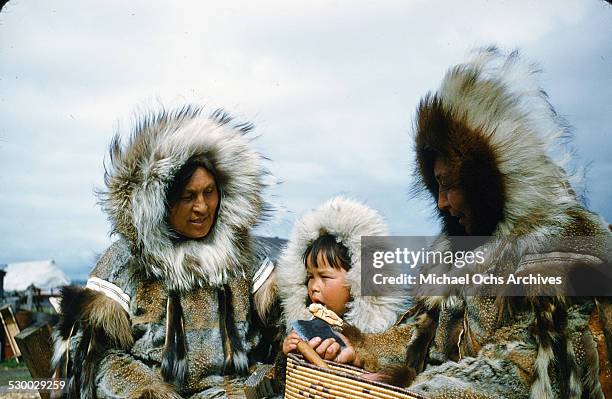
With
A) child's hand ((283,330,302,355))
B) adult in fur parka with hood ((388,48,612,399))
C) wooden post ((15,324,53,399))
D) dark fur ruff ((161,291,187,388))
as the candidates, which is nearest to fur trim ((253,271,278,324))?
child's hand ((283,330,302,355))

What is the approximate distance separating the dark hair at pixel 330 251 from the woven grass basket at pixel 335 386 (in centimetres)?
36

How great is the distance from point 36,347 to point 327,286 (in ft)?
3.80

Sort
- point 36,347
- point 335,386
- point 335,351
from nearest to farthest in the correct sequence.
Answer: point 335,386
point 335,351
point 36,347

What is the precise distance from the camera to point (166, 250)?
101 inches

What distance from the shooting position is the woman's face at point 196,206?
2590mm

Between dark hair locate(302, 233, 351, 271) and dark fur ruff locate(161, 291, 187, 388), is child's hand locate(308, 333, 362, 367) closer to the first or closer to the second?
dark hair locate(302, 233, 351, 271)

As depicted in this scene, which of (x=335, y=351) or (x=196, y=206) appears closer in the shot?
(x=335, y=351)

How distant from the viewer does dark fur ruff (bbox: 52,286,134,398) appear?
250 cm

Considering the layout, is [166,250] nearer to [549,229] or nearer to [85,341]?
[85,341]

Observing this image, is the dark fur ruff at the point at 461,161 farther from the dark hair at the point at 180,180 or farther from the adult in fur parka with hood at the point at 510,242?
the dark hair at the point at 180,180

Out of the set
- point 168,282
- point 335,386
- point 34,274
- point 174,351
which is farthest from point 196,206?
point 335,386

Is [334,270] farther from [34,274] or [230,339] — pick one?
[34,274]

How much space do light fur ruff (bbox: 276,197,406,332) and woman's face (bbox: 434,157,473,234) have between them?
24 cm

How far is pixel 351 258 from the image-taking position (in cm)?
251
